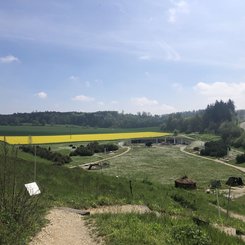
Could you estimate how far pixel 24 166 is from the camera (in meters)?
24.2

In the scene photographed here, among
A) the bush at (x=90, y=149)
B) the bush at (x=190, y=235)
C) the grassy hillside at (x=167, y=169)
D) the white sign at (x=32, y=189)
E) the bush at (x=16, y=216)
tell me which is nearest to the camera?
the bush at (x=16, y=216)

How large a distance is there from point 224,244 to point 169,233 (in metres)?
1.59

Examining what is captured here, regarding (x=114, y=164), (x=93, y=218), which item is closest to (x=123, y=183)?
(x=93, y=218)

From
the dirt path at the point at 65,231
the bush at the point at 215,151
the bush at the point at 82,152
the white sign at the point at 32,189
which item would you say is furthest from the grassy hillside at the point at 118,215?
the bush at the point at 215,151

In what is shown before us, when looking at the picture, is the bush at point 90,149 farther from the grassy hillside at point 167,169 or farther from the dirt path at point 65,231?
the dirt path at point 65,231

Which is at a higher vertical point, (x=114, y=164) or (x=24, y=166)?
(x=24, y=166)

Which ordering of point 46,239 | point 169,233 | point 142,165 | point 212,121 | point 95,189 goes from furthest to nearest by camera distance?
point 212,121, point 142,165, point 95,189, point 169,233, point 46,239

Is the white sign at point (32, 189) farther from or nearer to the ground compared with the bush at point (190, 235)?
farther from the ground

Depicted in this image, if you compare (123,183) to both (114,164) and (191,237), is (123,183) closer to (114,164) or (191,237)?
(191,237)

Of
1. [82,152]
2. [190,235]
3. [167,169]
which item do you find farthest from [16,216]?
[82,152]

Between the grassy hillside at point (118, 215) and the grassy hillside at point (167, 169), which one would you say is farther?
the grassy hillside at point (167, 169)

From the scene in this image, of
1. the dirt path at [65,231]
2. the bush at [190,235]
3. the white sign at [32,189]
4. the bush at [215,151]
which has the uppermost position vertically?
the white sign at [32,189]

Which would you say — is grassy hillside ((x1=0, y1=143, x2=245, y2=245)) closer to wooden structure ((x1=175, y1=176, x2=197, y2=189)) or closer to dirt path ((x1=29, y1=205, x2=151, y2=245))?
dirt path ((x1=29, y1=205, x2=151, y2=245))

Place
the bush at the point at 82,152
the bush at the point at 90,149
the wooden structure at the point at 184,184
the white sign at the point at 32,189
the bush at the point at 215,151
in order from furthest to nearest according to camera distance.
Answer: the bush at the point at 215,151
the bush at the point at 90,149
the bush at the point at 82,152
the wooden structure at the point at 184,184
the white sign at the point at 32,189
